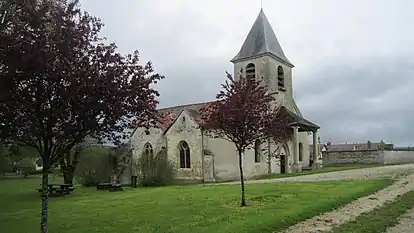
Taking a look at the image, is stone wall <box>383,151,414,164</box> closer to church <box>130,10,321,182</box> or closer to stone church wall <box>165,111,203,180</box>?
church <box>130,10,321,182</box>

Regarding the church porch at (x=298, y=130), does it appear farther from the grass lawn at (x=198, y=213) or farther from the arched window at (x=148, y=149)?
the grass lawn at (x=198, y=213)

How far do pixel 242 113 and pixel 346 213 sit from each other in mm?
4508

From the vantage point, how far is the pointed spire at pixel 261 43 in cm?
4078

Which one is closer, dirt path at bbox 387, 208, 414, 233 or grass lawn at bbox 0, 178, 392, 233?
dirt path at bbox 387, 208, 414, 233

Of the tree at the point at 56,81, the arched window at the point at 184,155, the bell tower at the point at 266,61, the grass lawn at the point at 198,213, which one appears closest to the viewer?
the tree at the point at 56,81

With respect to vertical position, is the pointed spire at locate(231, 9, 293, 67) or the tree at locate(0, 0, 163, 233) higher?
the pointed spire at locate(231, 9, 293, 67)

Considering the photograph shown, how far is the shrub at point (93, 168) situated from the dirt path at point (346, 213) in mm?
22126

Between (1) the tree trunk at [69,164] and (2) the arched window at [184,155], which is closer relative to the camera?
(1) the tree trunk at [69,164]

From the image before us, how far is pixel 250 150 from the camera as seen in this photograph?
36.3 meters

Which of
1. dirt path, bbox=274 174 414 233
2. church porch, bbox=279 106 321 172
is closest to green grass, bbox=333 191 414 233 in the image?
dirt path, bbox=274 174 414 233

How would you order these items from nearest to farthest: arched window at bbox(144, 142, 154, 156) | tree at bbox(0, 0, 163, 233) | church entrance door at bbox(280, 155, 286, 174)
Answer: tree at bbox(0, 0, 163, 233)
arched window at bbox(144, 142, 154, 156)
church entrance door at bbox(280, 155, 286, 174)

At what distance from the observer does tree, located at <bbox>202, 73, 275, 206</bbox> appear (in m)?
14.4

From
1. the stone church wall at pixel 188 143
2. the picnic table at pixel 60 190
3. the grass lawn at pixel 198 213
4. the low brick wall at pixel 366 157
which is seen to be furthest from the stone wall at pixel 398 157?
the picnic table at pixel 60 190

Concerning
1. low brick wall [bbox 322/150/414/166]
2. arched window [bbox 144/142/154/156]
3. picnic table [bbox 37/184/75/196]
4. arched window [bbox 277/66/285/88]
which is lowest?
picnic table [bbox 37/184/75/196]
